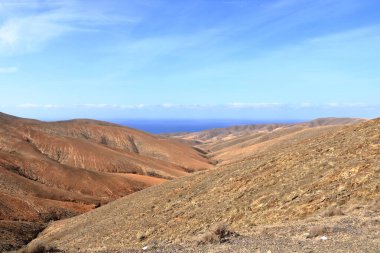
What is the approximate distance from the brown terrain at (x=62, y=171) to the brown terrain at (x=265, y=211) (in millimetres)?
5950

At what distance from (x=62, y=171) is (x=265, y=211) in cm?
4364

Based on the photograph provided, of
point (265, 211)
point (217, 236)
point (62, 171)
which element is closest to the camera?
point (217, 236)

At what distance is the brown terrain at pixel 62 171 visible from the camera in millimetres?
34875

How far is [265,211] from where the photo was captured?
16.6 meters

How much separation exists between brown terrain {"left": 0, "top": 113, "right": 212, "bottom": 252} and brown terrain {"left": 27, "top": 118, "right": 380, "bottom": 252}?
5950 millimetres

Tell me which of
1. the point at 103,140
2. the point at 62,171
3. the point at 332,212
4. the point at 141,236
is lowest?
the point at 62,171

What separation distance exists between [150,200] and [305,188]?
13.2 m

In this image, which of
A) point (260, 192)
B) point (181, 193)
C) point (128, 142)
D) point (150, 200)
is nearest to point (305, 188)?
point (260, 192)

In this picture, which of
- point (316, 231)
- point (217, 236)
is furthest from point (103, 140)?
point (316, 231)

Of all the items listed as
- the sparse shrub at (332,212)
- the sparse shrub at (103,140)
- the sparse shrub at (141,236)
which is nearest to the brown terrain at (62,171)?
the sparse shrub at (103,140)

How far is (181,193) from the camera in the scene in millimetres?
25969

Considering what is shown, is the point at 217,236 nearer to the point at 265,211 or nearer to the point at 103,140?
the point at 265,211

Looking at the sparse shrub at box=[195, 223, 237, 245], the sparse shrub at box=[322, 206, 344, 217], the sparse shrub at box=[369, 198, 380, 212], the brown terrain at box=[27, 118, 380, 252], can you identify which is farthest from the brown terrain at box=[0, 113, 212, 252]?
the sparse shrub at box=[369, 198, 380, 212]

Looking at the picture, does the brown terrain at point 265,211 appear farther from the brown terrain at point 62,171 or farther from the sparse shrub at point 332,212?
the brown terrain at point 62,171
